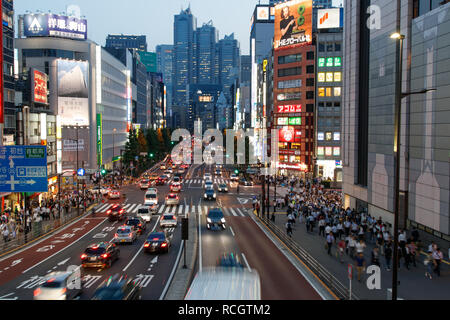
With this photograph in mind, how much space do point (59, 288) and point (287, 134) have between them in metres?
83.9

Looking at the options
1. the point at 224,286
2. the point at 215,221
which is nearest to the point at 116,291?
the point at 224,286

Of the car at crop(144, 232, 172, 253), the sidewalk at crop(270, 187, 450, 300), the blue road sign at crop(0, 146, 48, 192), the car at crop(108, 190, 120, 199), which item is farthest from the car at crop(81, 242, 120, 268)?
the car at crop(108, 190, 120, 199)

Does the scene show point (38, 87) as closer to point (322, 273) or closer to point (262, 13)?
point (322, 273)

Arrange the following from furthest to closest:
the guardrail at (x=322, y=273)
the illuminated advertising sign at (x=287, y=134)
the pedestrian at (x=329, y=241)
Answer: the illuminated advertising sign at (x=287, y=134) → the pedestrian at (x=329, y=241) → the guardrail at (x=322, y=273)

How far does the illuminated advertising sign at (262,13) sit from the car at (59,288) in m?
180

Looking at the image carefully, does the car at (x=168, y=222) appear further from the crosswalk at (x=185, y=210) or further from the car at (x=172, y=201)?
the car at (x=172, y=201)

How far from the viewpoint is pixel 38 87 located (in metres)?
58.3

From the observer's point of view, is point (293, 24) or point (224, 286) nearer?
point (224, 286)

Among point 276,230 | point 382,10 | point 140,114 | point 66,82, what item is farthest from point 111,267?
Answer: point 140,114

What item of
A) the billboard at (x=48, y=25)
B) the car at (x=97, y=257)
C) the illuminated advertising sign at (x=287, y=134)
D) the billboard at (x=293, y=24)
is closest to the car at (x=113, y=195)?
the car at (x=97, y=257)

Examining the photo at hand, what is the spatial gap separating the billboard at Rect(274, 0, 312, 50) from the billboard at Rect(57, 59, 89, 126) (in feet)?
150

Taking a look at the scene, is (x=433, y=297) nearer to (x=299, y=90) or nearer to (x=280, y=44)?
(x=299, y=90)

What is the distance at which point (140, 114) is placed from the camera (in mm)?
169500

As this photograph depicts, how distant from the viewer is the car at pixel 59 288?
16250mm
